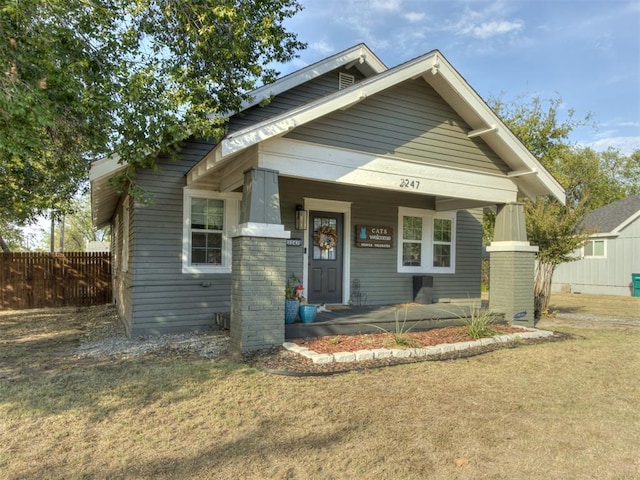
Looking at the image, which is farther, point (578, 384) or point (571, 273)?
point (571, 273)

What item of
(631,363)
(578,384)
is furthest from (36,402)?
(631,363)

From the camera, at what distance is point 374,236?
10.0 m

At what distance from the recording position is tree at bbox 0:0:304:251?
5363 millimetres

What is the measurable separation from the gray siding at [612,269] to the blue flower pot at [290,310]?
19.3 meters

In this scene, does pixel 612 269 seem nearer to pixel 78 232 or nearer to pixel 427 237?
pixel 427 237

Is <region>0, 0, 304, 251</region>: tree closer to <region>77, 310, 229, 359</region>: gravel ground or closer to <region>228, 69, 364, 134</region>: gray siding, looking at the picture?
<region>228, 69, 364, 134</region>: gray siding

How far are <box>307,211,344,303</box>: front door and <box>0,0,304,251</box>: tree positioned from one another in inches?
121

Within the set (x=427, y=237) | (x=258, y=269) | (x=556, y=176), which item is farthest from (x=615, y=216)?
(x=258, y=269)

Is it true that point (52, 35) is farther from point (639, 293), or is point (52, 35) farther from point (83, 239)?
point (83, 239)

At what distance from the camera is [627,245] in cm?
2003

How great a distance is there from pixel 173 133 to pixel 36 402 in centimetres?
393

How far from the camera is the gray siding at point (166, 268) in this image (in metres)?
7.63

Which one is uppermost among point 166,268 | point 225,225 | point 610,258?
point 225,225

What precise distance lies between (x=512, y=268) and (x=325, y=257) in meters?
3.92
